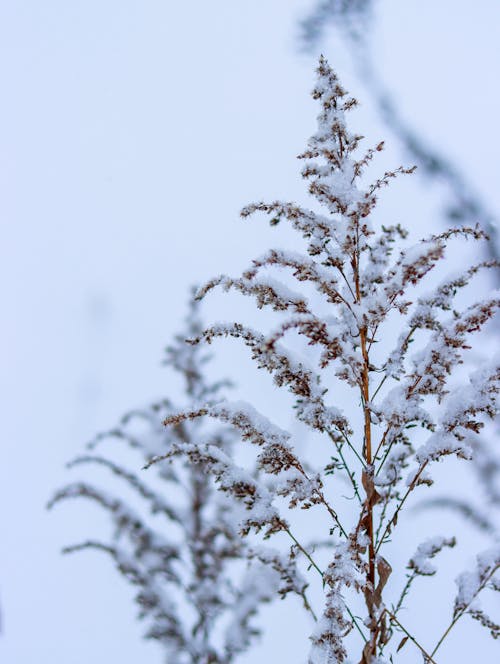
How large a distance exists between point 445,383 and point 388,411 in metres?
0.34

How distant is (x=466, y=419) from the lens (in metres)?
3.03

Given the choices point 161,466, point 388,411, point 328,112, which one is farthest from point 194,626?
point 328,112

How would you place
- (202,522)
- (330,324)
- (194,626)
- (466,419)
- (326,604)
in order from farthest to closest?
(202,522) < (194,626) < (330,324) < (466,419) < (326,604)

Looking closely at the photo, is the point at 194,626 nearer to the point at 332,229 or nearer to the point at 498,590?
the point at 498,590

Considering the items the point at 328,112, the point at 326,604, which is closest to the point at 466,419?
the point at 326,604

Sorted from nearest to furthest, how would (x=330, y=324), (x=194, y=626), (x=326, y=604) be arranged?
(x=326, y=604)
(x=330, y=324)
(x=194, y=626)

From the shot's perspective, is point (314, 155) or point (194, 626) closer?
point (314, 155)

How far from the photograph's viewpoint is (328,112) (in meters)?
3.52

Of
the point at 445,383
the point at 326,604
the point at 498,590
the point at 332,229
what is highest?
the point at 332,229

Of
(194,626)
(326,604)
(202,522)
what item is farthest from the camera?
(202,522)

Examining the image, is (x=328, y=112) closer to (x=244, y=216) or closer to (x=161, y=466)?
(x=244, y=216)

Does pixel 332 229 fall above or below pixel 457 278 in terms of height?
above

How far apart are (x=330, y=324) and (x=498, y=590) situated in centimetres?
162

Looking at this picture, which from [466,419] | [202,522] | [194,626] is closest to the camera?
[466,419]
